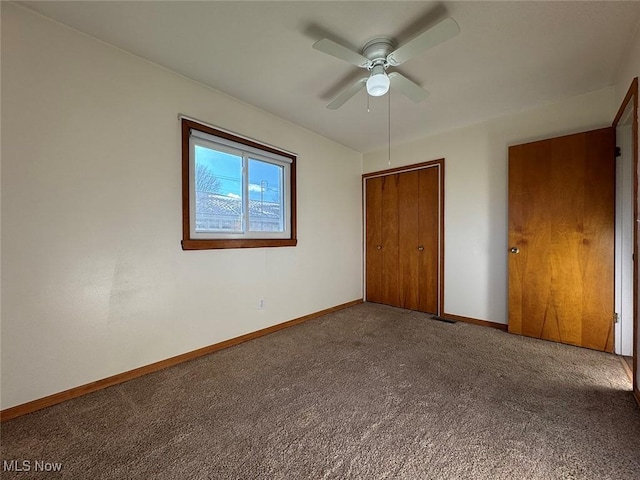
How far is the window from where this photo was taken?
8.05ft

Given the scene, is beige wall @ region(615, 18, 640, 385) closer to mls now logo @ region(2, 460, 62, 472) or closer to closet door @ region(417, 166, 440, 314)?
closet door @ region(417, 166, 440, 314)

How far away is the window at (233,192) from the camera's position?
8.05ft

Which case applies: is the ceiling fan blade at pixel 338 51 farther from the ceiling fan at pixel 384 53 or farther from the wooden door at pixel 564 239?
the wooden door at pixel 564 239

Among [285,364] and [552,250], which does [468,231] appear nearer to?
[552,250]

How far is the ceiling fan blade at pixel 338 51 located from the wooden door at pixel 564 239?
6.88 ft

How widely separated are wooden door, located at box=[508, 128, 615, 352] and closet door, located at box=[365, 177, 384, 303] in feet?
5.66

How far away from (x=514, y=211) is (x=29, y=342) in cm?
419

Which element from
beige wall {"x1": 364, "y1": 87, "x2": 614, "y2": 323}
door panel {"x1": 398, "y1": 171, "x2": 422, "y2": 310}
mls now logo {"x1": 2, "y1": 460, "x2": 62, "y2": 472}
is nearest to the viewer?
mls now logo {"x1": 2, "y1": 460, "x2": 62, "y2": 472}

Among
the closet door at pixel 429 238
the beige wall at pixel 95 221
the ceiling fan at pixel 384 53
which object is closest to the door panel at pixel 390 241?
the closet door at pixel 429 238

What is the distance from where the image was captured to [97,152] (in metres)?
1.92

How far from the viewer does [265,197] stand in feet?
10.2

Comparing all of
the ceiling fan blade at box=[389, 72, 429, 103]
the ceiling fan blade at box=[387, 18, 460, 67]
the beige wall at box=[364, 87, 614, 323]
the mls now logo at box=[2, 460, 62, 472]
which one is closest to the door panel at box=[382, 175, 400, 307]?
the beige wall at box=[364, 87, 614, 323]

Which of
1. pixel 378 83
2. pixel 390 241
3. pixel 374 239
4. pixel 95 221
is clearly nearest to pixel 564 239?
pixel 390 241


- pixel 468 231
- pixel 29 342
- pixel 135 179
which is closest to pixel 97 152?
pixel 135 179
